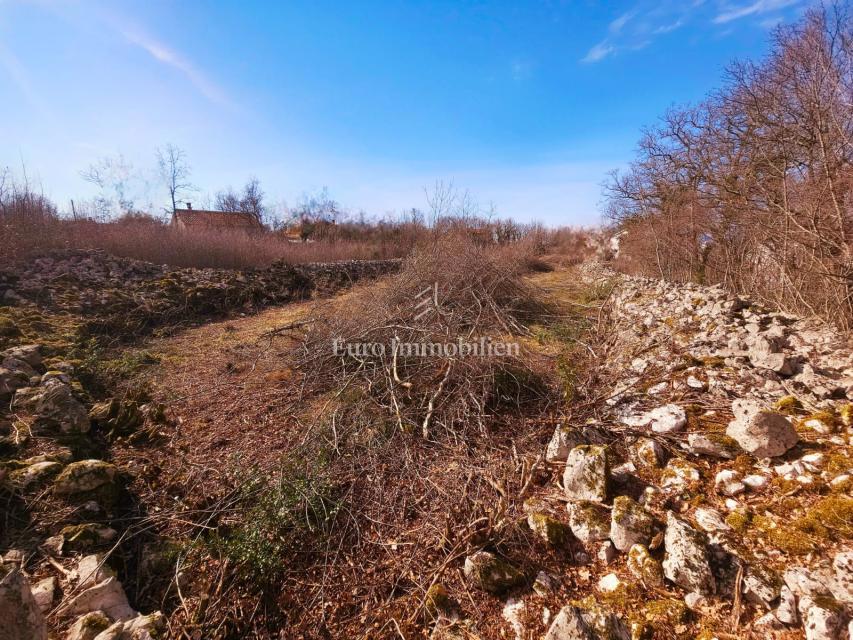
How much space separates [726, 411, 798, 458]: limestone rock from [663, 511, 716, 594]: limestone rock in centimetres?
83

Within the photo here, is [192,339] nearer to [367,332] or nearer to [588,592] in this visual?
[367,332]

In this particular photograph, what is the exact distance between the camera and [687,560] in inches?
→ 63.0

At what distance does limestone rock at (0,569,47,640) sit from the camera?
1.46 m

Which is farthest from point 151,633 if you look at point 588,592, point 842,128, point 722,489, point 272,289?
point 272,289

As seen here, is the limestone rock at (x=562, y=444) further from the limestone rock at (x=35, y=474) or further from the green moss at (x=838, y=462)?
the limestone rock at (x=35, y=474)

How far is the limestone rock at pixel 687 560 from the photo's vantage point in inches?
61.1

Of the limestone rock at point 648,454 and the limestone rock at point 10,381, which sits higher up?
the limestone rock at point 10,381

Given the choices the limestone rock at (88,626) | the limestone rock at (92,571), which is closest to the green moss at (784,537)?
the limestone rock at (88,626)

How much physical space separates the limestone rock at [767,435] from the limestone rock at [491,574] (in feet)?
5.25

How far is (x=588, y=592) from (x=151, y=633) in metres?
2.14

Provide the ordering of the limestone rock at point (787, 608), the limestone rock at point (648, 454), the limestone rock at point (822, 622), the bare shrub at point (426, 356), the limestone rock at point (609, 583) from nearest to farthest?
the limestone rock at point (822, 622), the limestone rock at point (787, 608), the limestone rock at point (609, 583), the limestone rock at point (648, 454), the bare shrub at point (426, 356)

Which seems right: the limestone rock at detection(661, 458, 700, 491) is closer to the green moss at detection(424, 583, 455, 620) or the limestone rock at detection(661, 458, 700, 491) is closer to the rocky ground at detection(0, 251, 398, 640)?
the green moss at detection(424, 583, 455, 620)

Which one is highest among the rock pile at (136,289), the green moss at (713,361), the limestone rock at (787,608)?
the rock pile at (136,289)
